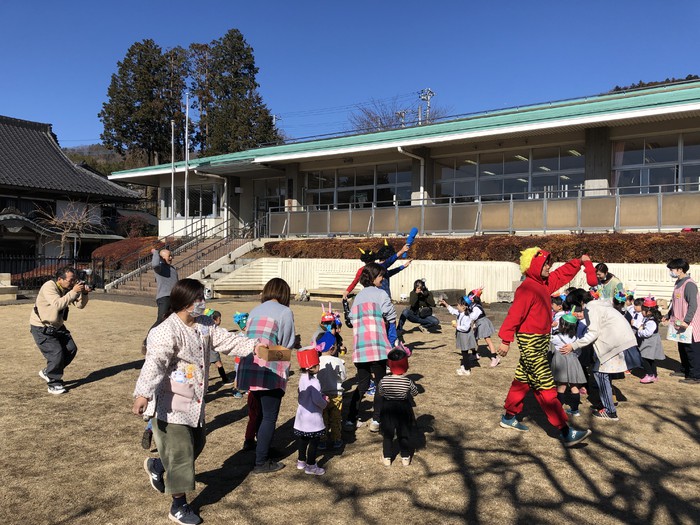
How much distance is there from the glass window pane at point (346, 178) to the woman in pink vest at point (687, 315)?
16.9 meters

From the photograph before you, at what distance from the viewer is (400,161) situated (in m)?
21.2

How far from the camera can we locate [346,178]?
2298cm

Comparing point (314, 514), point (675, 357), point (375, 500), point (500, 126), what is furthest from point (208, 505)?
point (500, 126)

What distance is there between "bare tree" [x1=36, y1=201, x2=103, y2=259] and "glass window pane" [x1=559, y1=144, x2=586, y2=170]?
23946mm

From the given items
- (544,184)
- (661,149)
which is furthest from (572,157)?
(661,149)

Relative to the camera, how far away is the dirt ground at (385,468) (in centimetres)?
346

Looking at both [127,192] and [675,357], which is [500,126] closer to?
[675,357]

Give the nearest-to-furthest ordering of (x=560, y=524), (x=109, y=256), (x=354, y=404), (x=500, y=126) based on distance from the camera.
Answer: (x=560, y=524) < (x=354, y=404) < (x=500, y=126) < (x=109, y=256)

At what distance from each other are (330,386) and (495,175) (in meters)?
16.4

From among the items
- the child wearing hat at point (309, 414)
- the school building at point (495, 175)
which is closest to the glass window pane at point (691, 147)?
the school building at point (495, 175)

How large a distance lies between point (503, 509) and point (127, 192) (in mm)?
33458

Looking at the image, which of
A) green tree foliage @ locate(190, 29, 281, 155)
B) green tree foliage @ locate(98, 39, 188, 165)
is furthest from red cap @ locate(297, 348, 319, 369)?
green tree foliage @ locate(98, 39, 188, 165)

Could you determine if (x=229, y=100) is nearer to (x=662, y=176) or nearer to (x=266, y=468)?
(x=662, y=176)

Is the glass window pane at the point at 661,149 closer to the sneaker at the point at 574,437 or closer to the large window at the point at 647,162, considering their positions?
the large window at the point at 647,162
